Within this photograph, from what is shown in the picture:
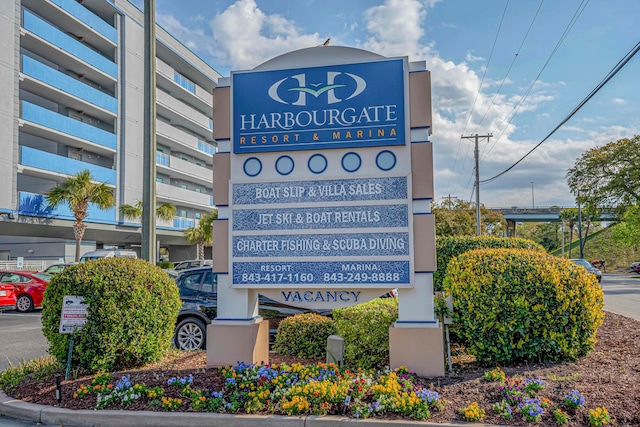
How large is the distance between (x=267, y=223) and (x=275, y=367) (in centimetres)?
172

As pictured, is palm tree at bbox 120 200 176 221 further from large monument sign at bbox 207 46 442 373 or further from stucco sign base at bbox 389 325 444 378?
stucco sign base at bbox 389 325 444 378

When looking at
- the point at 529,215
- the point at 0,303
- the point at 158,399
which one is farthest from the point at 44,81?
the point at 529,215

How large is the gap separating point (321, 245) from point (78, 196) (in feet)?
76.8

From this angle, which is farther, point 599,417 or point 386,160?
point 386,160

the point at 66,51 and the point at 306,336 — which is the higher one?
the point at 66,51

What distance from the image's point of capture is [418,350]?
5.58m

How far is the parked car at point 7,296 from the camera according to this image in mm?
16016

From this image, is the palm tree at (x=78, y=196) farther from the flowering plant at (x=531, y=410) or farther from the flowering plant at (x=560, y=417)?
the flowering plant at (x=560, y=417)

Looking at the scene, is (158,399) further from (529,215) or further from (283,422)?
(529,215)

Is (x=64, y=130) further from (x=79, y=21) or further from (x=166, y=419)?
(x=166, y=419)

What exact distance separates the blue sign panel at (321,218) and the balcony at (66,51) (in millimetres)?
26098

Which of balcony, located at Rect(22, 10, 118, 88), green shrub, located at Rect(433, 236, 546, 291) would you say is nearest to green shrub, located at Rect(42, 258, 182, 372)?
green shrub, located at Rect(433, 236, 546, 291)

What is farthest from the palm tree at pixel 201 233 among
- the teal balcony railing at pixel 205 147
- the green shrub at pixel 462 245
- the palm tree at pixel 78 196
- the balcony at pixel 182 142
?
the green shrub at pixel 462 245

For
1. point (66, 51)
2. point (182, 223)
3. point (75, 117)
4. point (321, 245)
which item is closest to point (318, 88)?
point (321, 245)
